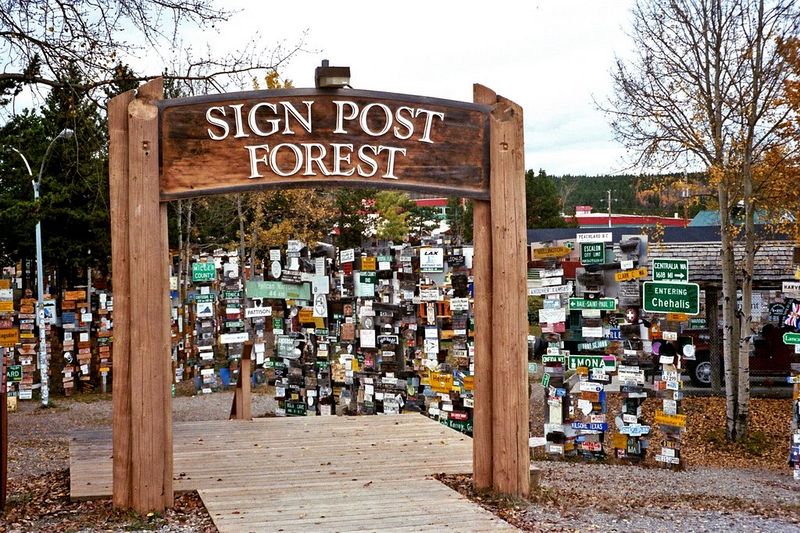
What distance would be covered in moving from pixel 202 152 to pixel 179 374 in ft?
52.8

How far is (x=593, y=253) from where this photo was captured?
40.4 feet

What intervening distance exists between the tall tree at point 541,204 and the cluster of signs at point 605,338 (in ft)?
87.9

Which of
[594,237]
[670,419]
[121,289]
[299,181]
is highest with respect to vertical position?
[299,181]

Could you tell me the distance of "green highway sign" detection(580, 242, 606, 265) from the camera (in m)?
12.3

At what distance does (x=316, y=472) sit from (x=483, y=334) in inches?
88.5

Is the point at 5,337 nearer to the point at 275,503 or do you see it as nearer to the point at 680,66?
the point at 275,503

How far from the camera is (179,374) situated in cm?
2202

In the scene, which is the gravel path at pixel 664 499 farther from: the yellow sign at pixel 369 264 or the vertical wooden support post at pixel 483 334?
the yellow sign at pixel 369 264

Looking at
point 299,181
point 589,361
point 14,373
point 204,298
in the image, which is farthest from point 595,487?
point 14,373

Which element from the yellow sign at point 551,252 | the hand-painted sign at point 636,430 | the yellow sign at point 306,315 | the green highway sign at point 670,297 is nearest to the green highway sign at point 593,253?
the yellow sign at point 551,252

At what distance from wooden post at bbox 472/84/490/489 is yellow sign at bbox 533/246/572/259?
5103mm

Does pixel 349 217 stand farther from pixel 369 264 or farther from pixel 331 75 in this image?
pixel 331 75

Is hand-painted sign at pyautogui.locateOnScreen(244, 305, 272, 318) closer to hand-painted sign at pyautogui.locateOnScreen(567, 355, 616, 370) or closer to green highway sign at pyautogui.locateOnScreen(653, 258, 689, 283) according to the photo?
hand-painted sign at pyautogui.locateOnScreen(567, 355, 616, 370)

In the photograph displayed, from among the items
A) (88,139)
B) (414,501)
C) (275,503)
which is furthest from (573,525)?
(88,139)
